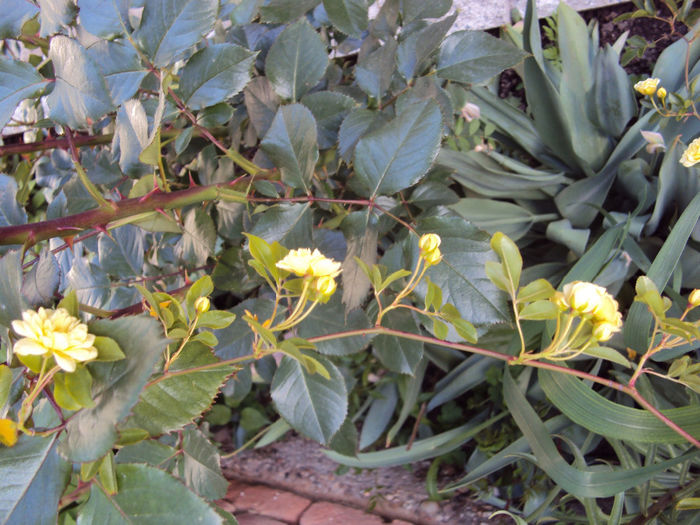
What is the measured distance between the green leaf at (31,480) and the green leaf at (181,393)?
0.06 meters

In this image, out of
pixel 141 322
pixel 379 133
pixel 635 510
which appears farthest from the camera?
pixel 635 510

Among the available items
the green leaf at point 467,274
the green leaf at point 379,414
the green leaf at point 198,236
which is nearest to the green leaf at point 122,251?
the green leaf at point 198,236

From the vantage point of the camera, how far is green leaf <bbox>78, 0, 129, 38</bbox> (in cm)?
55

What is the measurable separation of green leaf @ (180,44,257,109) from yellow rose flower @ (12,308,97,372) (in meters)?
0.35

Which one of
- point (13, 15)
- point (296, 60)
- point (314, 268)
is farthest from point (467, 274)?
point (13, 15)

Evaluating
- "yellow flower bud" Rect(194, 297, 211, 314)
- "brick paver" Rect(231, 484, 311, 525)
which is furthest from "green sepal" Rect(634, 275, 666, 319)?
"brick paver" Rect(231, 484, 311, 525)

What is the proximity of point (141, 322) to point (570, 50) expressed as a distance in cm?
86

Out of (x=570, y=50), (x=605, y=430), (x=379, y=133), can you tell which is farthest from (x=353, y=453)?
(x=570, y=50)

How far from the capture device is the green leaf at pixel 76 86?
0.51 metres

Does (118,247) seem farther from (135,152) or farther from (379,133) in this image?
(379,133)

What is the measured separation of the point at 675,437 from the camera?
1.80 ft

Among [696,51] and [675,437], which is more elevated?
[696,51]

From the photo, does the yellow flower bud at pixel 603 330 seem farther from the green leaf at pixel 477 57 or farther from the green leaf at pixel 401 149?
the green leaf at pixel 477 57

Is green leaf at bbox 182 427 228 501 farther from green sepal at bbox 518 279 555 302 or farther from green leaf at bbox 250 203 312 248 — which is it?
green sepal at bbox 518 279 555 302
